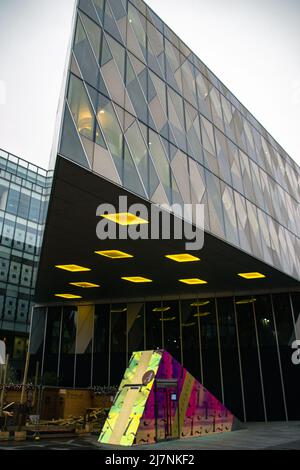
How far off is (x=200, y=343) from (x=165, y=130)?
15.1 metres

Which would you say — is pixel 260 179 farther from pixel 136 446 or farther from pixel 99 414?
pixel 136 446

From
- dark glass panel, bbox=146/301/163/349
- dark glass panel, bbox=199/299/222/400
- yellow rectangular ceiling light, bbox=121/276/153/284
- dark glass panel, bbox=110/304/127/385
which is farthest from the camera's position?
dark glass panel, bbox=110/304/127/385

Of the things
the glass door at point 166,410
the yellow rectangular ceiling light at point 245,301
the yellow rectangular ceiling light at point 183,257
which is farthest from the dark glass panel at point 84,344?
the glass door at point 166,410

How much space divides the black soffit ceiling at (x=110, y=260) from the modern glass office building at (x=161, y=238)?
7cm

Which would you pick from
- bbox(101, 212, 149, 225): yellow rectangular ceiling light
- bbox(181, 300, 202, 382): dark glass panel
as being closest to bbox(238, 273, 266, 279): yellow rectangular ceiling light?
bbox(181, 300, 202, 382): dark glass panel

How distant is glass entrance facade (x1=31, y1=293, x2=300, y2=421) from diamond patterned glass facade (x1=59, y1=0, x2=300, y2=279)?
4.39m

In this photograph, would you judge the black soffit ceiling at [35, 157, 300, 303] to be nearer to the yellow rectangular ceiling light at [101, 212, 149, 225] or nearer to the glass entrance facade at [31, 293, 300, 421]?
the yellow rectangular ceiling light at [101, 212, 149, 225]

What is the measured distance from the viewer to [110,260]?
20844mm

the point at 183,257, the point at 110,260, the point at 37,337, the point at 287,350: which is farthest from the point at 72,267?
the point at 287,350

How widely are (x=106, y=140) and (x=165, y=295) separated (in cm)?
1639

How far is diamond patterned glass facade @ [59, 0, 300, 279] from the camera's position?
14.0 m

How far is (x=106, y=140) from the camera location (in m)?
14.3

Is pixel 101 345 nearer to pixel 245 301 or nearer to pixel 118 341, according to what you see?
pixel 118 341

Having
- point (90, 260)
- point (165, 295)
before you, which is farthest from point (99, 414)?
point (165, 295)
